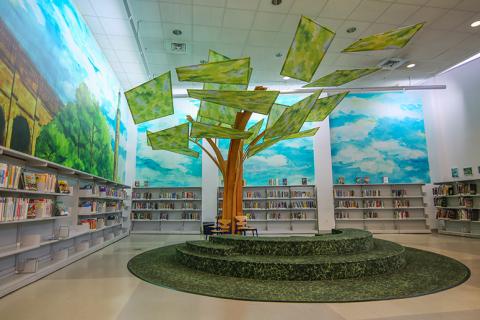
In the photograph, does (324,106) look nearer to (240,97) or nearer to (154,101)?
(240,97)

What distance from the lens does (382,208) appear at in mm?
10461

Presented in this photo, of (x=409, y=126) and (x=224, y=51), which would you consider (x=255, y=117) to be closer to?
(x=224, y=51)

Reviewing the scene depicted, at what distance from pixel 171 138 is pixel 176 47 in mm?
2974

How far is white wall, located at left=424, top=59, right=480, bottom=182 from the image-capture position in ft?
30.2

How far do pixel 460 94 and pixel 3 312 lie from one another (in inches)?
506

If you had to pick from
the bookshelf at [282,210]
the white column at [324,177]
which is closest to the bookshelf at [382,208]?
the white column at [324,177]

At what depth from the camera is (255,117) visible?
1155 cm

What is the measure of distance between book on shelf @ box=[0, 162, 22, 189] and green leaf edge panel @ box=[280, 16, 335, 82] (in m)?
4.16

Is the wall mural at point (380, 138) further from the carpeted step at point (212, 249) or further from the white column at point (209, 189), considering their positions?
the carpeted step at point (212, 249)

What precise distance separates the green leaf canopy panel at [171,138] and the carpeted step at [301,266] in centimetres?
302

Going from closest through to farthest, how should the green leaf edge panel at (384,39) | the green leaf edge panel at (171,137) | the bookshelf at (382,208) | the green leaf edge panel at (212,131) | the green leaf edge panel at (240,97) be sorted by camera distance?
the green leaf edge panel at (240,97)
the green leaf edge panel at (384,39)
the green leaf edge panel at (212,131)
the green leaf edge panel at (171,137)
the bookshelf at (382,208)

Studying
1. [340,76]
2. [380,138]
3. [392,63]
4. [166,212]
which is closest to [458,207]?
[380,138]

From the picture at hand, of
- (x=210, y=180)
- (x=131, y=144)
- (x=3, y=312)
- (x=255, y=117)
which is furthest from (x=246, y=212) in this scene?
(x=3, y=312)

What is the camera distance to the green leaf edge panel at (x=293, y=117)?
5.13m
